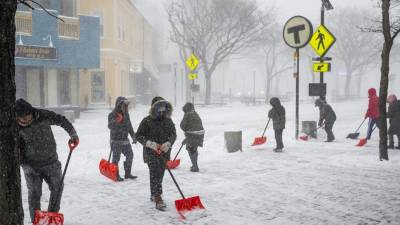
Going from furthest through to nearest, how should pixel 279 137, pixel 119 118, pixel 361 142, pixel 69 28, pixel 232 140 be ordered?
1. pixel 69 28
2. pixel 361 142
3. pixel 232 140
4. pixel 279 137
5. pixel 119 118

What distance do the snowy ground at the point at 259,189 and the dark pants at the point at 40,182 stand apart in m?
0.52

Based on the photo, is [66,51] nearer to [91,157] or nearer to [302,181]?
[91,157]

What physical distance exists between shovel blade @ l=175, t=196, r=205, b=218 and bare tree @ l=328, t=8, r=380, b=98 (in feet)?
152

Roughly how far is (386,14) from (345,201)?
15.1 ft

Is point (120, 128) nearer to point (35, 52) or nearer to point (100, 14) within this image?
point (35, 52)

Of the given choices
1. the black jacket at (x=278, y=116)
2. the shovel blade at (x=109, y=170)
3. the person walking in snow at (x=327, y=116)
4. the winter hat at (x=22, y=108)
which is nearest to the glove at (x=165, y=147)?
the winter hat at (x=22, y=108)

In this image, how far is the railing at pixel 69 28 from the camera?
22.3 metres

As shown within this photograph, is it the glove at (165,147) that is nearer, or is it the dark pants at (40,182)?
the dark pants at (40,182)

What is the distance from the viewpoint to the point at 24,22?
20.8m

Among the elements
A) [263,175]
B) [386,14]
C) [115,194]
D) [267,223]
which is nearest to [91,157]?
[115,194]

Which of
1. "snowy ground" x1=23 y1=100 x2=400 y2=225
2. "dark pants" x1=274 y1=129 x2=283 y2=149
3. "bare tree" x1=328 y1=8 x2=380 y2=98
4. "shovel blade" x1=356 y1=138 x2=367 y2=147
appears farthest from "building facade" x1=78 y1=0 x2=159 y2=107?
"bare tree" x1=328 y1=8 x2=380 y2=98

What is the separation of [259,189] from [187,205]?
1.86 m

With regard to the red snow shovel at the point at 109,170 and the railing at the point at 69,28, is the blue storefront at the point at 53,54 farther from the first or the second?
the red snow shovel at the point at 109,170

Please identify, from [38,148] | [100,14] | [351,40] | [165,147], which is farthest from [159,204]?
[351,40]
